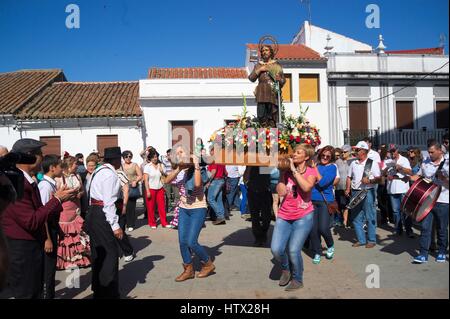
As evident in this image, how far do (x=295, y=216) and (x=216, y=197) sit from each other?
16.4 ft

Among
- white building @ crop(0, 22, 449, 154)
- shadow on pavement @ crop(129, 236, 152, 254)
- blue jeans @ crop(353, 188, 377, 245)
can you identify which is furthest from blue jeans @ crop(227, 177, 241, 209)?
blue jeans @ crop(353, 188, 377, 245)

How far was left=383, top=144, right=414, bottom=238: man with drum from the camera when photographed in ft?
18.2

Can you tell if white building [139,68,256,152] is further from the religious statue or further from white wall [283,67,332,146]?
the religious statue

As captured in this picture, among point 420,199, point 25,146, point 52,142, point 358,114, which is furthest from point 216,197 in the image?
point 358,114

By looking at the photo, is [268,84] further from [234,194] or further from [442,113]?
[234,194]

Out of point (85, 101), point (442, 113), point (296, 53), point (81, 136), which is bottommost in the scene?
point (442, 113)

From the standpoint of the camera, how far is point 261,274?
4.96 metres

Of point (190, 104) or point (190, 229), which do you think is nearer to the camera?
point (190, 229)

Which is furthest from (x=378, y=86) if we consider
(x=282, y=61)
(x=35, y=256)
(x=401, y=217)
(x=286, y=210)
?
(x=35, y=256)

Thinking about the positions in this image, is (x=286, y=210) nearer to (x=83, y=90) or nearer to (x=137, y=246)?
(x=137, y=246)

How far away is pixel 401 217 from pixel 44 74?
20.5 metres

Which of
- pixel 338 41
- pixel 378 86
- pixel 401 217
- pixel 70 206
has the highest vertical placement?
pixel 338 41
